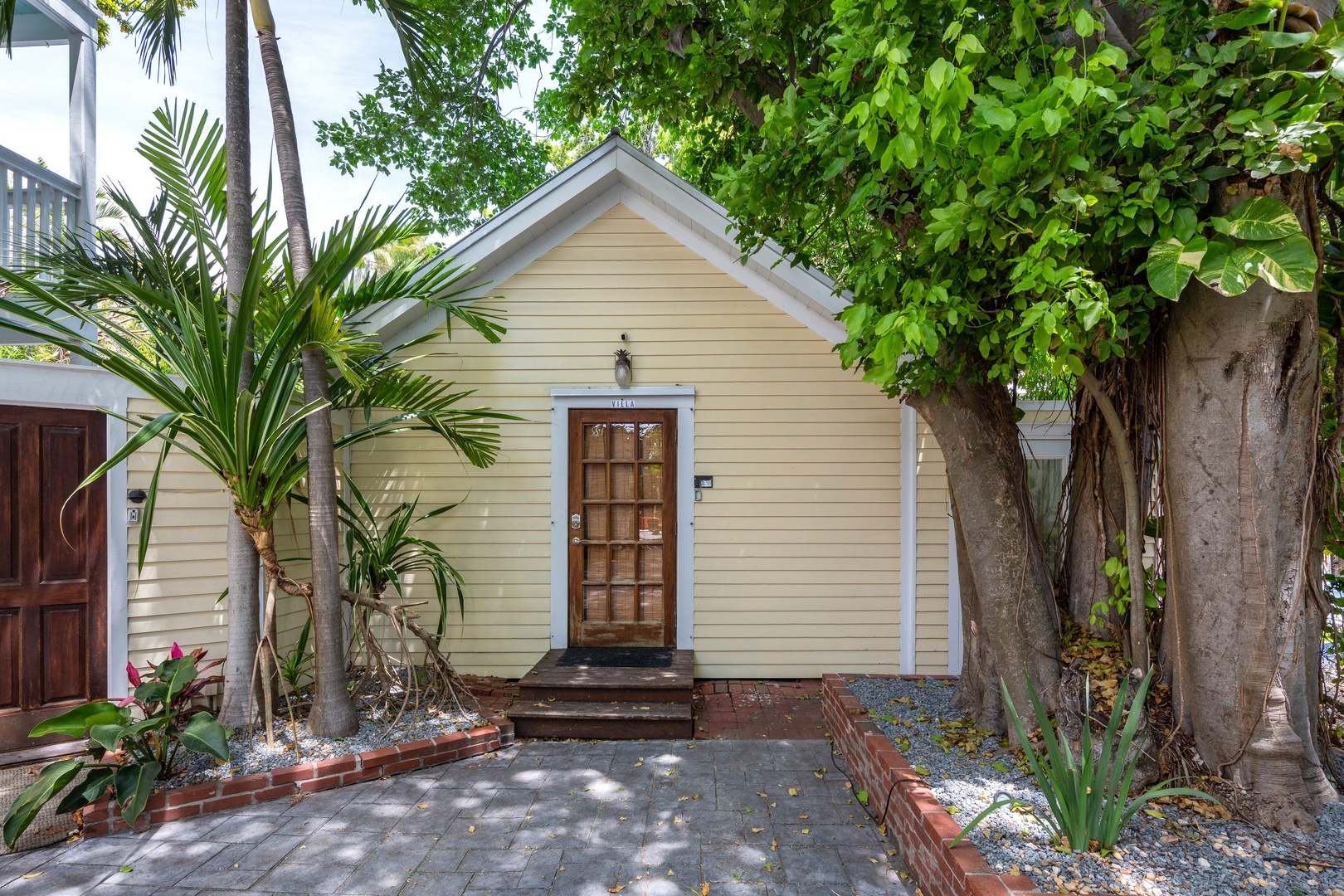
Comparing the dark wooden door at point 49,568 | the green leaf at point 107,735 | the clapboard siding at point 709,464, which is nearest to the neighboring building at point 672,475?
the clapboard siding at point 709,464

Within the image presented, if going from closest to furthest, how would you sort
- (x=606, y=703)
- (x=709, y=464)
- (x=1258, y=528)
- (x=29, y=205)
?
(x=1258, y=528)
(x=606, y=703)
(x=29, y=205)
(x=709, y=464)

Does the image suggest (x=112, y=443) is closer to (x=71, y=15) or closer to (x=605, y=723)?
(x=605, y=723)

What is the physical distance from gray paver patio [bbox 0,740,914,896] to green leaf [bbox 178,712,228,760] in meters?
0.35

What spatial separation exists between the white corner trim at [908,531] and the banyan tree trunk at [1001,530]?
174cm

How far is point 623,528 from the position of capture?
5441 mm

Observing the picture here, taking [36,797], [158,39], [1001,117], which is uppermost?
[158,39]

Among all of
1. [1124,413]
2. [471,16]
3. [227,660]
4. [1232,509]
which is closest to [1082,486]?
[1124,413]

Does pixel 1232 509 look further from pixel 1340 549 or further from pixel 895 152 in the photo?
pixel 895 152

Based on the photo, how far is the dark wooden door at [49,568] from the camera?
12.3ft

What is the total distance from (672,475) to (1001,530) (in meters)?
2.60

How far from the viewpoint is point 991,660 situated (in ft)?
12.4

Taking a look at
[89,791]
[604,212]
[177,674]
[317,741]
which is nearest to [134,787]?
[89,791]

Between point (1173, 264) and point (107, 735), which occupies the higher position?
point (1173, 264)

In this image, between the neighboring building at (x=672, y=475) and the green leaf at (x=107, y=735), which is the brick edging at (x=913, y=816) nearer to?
the neighboring building at (x=672, y=475)
